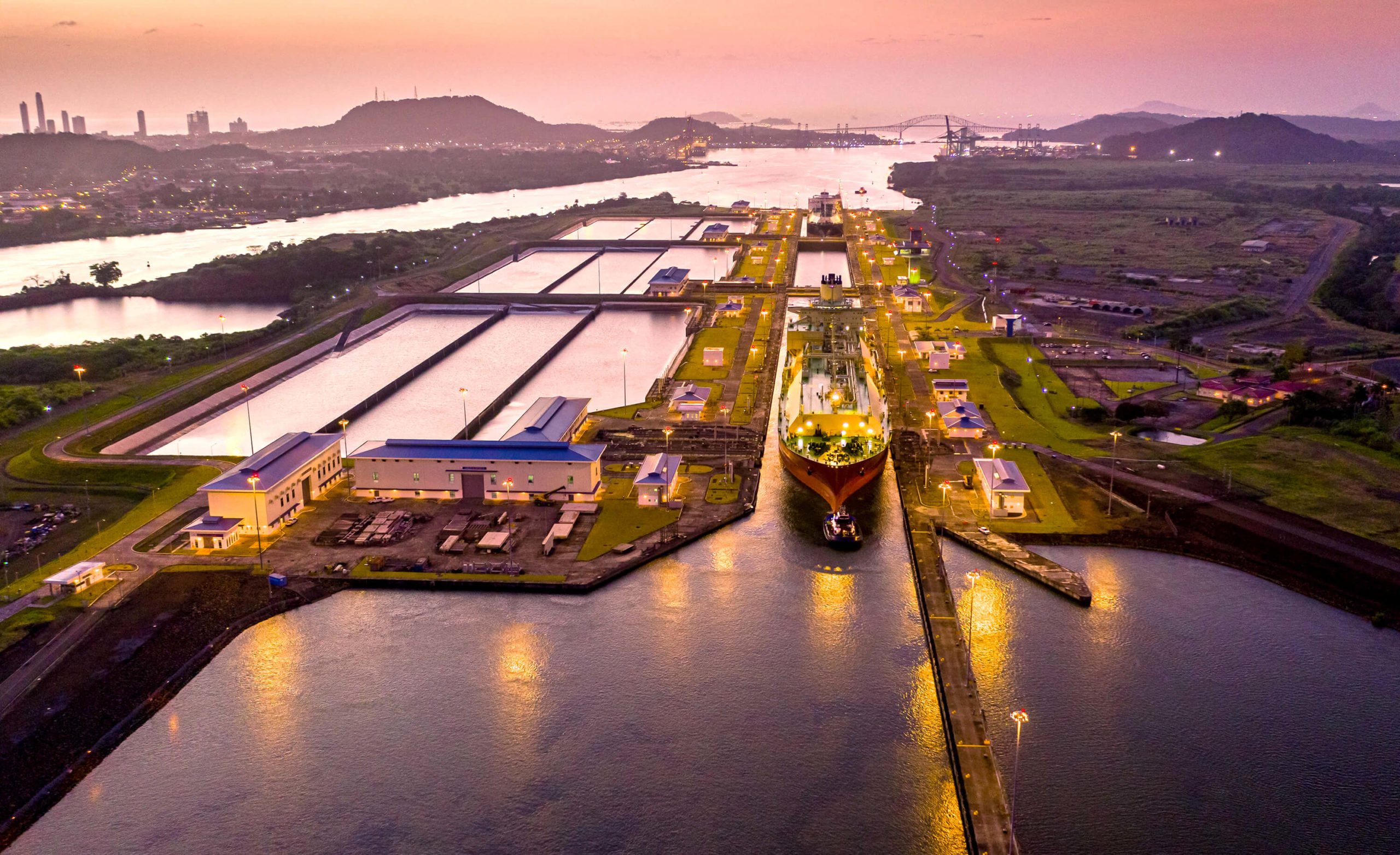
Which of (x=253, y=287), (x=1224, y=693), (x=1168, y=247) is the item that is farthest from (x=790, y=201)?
(x=1224, y=693)

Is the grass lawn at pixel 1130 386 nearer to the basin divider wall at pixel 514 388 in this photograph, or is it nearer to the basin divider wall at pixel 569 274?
the basin divider wall at pixel 514 388

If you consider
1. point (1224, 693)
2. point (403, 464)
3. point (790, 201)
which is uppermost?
point (790, 201)

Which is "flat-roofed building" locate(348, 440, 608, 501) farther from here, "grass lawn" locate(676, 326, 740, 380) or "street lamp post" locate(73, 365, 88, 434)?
"grass lawn" locate(676, 326, 740, 380)

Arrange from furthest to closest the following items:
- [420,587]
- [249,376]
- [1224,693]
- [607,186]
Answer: [607,186] < [249,376] < [420,587] < [1224,693]

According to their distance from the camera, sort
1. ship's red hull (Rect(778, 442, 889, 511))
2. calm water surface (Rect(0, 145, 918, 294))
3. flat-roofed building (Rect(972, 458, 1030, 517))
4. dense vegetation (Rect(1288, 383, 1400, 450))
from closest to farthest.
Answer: flat-roofed building (Rect(972, 458, 1030, 517)) < ship's red hull (Rect(778, 442, 889, 511)) < dense vegetation (Rect(1288, 383, 1400, 450)) < calm water surface (Rect(0, 145, 918, 294))

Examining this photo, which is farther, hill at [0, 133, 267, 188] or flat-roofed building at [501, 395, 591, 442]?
hill at [0, 133, 267, 188]

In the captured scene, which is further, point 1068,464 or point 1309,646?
point 1068,464

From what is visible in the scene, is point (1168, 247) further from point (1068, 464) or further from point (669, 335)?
point (1068, 464)

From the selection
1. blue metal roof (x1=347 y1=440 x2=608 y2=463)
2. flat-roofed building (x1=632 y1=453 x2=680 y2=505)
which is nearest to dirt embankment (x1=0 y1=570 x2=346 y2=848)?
blue metal roof (x1=347 y1=440 x2=608 y2=463)
